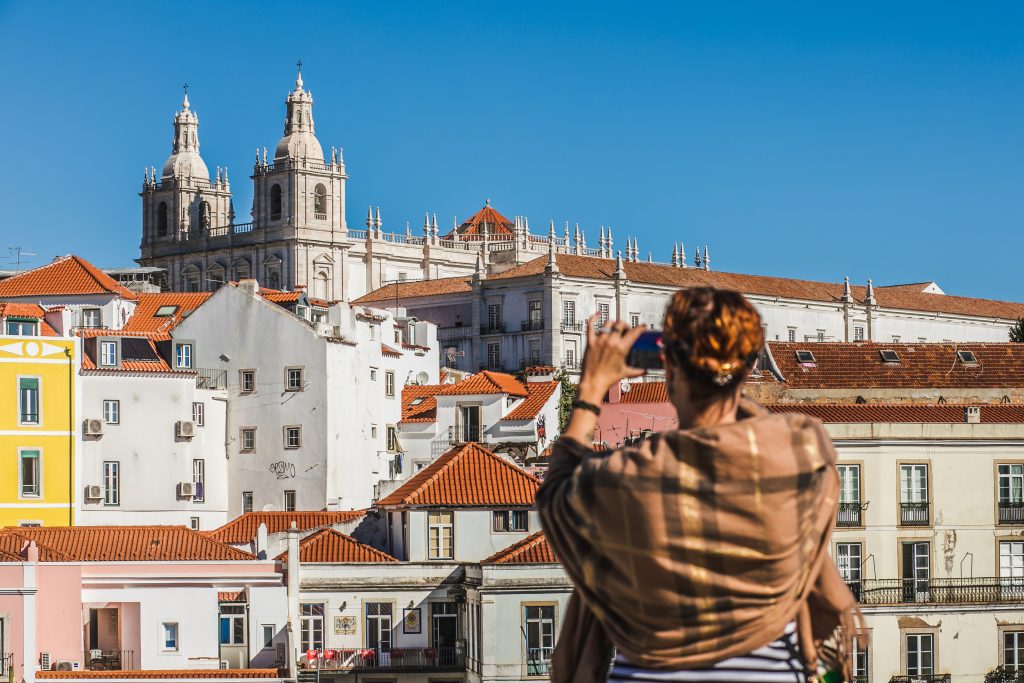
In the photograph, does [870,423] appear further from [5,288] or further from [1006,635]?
[5,288]

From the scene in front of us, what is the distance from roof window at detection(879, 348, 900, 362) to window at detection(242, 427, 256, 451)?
18.2 metres

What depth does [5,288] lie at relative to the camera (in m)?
69.3

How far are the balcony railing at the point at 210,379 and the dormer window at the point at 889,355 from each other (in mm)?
18936

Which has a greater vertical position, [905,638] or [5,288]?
[5,288]

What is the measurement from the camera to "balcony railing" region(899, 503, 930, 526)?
3919 centimetres

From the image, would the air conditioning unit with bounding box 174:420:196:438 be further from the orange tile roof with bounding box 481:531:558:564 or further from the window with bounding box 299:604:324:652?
the orange tile roof with bounding box 481:531:558:564

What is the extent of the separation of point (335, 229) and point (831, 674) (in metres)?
120

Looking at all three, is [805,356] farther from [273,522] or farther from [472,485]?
[273,522]

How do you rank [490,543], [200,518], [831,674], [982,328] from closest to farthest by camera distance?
[831,674]
[490,543]
[200,518]
[982,328]

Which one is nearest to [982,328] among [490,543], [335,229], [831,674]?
[335,229]

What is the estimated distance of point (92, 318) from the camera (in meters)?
65.2

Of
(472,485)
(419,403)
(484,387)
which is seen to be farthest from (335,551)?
(419,403)

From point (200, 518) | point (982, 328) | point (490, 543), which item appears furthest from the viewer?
point (982, 328)

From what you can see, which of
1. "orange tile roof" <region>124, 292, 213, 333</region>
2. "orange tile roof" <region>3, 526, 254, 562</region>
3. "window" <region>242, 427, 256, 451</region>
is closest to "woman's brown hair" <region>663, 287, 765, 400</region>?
"orange tile roof" <region>3, 526, 254, 562</region>
